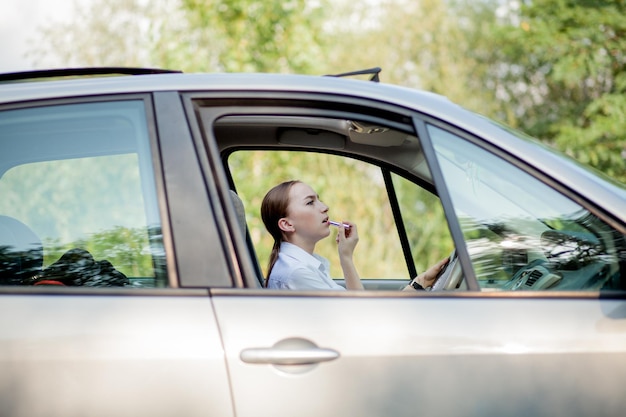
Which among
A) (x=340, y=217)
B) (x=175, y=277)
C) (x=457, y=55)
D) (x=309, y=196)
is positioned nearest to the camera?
(x=175, y=277)

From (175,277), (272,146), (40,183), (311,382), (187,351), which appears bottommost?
(311,382)

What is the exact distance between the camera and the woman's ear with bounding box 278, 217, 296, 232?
3.22m

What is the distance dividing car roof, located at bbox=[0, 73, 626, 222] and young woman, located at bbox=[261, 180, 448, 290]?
2.90 feet

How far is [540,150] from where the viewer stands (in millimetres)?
2176

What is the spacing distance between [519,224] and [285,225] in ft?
3.82

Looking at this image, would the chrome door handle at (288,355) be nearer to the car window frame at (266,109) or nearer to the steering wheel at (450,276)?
the car window frame at (266,109)

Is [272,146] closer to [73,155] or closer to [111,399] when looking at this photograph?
[73,155]

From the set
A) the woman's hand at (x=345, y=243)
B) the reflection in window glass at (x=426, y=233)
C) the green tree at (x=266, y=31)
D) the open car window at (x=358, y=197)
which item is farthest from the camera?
the reflection in window glass at (x=426, y=233)

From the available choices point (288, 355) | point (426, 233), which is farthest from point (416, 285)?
point (426, 233)

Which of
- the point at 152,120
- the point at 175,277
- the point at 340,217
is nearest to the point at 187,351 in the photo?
the point at 175,277

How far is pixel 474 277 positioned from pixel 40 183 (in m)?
1.22

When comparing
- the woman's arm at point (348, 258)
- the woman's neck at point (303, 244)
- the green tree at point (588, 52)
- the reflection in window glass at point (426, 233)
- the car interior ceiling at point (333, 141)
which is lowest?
the woman's arm at point (348, 258)

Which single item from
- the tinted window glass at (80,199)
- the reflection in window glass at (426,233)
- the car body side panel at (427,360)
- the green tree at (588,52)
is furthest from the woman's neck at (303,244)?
the green tree at (588,52)

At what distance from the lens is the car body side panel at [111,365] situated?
6.15 feet
